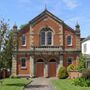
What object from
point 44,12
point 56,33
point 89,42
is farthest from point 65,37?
point 89,42

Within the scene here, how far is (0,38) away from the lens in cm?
4291

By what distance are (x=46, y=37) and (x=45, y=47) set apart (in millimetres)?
1861

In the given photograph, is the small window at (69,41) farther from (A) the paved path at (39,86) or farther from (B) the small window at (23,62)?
(A) the paved path at (39,86)

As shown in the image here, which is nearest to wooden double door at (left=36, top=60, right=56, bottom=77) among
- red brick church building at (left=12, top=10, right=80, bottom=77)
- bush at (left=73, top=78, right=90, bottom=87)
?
red brick church building at (left=12, top=10, right=80, bottom=77)

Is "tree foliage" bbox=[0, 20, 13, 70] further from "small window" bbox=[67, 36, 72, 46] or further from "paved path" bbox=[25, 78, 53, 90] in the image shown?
"small window" bbox=[67, 36, 72, 46]

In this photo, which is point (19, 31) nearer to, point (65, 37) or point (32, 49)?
point (32, 49)

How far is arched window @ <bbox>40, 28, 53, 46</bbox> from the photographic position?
221 feet

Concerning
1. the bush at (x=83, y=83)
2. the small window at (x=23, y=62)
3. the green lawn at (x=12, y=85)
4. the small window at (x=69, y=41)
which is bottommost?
the green lawn at (x=12, y=85)

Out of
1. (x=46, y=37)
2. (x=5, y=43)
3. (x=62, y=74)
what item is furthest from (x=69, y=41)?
(x=5, y=43)

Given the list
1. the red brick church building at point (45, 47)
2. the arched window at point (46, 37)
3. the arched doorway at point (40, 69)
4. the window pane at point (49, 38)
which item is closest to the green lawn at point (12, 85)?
the red brick church building at point (45, 47)

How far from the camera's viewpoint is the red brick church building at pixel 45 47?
66500mm

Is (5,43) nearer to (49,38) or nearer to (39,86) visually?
(39,86)

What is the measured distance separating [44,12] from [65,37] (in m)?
5.86

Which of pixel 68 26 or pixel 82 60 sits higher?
pixel 68 26
